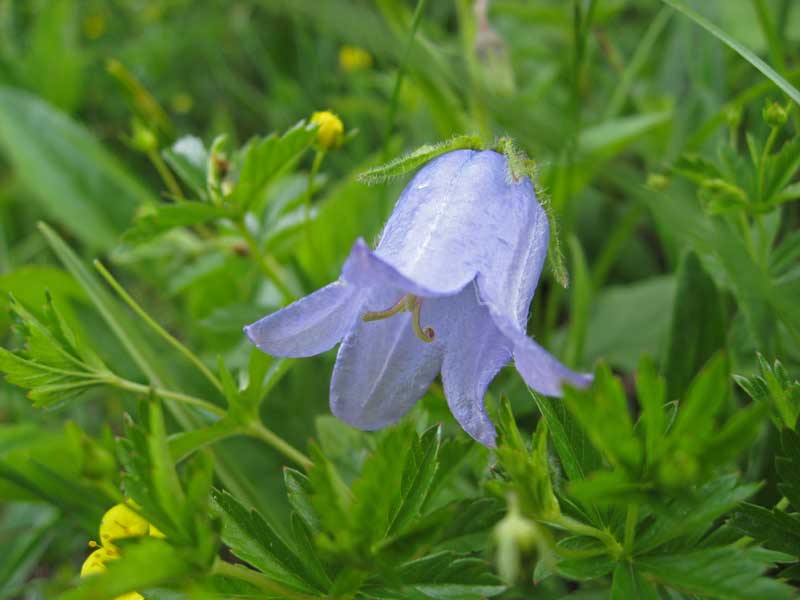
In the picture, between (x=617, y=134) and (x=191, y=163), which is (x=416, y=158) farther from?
(x=617, y=134)

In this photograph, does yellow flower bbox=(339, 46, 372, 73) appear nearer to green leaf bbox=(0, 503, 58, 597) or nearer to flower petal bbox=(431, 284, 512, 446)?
green leaf bbox=(0, 503, 58, 597)

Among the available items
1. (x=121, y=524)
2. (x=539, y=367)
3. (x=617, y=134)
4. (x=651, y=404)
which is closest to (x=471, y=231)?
(x=539, y=367)

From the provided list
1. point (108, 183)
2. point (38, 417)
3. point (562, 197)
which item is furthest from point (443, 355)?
point (108, 183)

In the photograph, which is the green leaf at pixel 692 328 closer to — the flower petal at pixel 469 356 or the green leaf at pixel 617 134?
the flower petal at pixel 469 356

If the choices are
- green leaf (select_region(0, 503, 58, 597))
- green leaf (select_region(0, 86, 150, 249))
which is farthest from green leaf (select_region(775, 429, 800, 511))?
green leaf (select_region(0, 86, 150, 249))

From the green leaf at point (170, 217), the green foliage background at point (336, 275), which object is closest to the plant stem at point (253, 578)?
the green foliage background at point (336, 275)

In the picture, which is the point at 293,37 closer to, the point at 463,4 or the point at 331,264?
the point at 463,4
